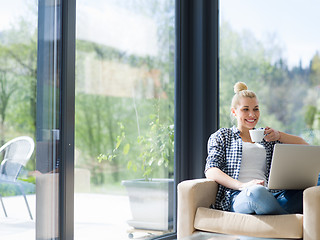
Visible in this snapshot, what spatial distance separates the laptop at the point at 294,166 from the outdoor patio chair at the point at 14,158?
133 centimetres

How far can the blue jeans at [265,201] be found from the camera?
2660mm

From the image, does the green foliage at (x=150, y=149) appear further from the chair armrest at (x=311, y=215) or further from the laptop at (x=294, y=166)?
the chair armrest at (x=311, y=215)

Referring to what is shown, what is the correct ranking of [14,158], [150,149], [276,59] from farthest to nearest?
[276,59]
[150,149]
[14,158]

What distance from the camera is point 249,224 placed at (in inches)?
106

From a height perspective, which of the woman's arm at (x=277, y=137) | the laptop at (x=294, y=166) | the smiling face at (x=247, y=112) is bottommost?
the laptop at (x=294, y=166)

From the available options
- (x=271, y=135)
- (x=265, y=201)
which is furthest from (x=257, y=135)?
(x=265, y=201)

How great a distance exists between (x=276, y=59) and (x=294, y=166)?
146cm

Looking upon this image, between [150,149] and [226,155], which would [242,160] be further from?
[150,149]

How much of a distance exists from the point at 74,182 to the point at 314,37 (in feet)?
6.97

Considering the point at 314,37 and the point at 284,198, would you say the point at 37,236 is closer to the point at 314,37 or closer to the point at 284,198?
the point at 284,198

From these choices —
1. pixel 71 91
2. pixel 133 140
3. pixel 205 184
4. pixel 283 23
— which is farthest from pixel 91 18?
pixel 283 23

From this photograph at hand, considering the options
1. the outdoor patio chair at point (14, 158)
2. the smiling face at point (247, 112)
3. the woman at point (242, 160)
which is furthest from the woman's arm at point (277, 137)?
the outdoor patio chair at point (14, 158)

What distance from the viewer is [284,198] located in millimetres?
2891

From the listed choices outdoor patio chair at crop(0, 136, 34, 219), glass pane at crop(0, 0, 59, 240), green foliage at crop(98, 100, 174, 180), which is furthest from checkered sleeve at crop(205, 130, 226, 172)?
outdoor patio chair at crop(0, 136, 34, 219)
